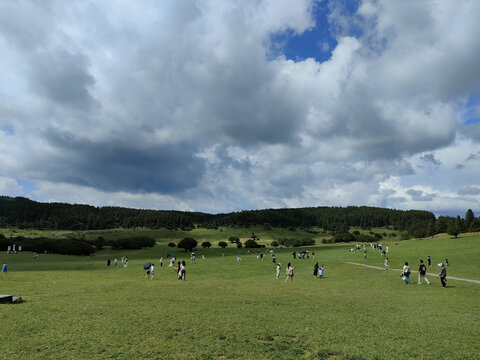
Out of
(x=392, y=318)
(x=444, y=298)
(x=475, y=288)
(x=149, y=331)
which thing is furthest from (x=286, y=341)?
(x=475, y=288)

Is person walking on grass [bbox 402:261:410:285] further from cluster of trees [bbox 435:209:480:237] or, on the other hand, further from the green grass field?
cluster of trees [bbox 435:209:480:237]

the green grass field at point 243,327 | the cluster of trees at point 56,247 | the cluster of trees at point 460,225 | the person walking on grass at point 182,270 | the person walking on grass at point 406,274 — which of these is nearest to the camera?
the green grass field at point 243,327

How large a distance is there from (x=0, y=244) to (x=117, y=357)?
377 ft

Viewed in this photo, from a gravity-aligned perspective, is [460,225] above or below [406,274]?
above

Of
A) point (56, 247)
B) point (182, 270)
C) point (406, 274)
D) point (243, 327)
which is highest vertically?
point (406, 274)

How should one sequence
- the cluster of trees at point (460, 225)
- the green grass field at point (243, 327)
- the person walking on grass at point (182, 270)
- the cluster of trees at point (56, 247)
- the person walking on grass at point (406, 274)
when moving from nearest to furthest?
the green grass field at point (243, 327) < the person walking on grass at point (406, 274) < the person walking on grass at point (182, 270) < the cluster of trees at point (56, 247) < the cluster of trees at point (460, 225)

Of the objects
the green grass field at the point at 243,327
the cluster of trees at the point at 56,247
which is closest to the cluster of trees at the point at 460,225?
the green grass field at the point at 243,327

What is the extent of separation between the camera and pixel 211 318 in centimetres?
1681

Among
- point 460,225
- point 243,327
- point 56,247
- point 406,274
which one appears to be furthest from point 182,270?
point 460,225

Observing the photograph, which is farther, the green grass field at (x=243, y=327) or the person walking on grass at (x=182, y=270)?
the person walking on grass at (x=182, y=270)

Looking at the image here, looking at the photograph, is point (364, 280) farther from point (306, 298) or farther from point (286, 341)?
point (286, 341)

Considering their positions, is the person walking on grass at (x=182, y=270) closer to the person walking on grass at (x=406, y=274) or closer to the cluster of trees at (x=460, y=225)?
the person walking on grass at (x=406, y=274)

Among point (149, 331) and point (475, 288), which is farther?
point (475, 288)

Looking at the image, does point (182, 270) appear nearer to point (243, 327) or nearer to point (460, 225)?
point (243, 327)
